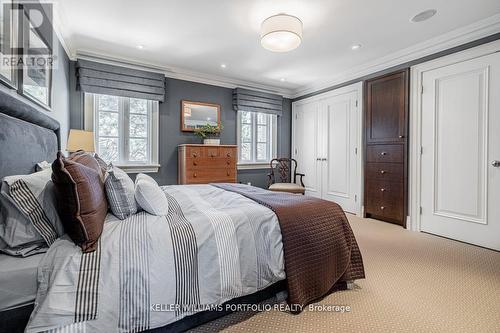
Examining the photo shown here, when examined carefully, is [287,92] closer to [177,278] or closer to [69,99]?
[69,99]

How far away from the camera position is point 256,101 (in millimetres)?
4875

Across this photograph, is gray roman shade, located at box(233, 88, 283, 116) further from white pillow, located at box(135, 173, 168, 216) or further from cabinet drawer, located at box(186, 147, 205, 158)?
white pillow, located at box(135, 173, 168, 216)

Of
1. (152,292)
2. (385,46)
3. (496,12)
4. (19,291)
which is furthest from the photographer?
(385,46)

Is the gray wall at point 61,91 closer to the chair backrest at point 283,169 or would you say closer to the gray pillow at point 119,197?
the gray pillow at point 119,197

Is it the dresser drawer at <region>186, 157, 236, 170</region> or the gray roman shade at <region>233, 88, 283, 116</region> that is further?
the gray roman shade at <region>233, 88, 283, 116</region>

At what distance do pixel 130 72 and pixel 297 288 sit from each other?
3.61m

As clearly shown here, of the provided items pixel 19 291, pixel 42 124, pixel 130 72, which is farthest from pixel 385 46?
pixel 19 291

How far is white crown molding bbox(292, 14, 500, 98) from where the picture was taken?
2652 mm

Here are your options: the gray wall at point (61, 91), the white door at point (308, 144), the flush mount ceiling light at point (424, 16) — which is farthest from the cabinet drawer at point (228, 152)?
the flush mount ceiling light at point (424, 16)

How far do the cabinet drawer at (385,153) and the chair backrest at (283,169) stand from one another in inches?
57.6

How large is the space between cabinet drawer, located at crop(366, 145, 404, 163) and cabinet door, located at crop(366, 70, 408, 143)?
0.09 meters

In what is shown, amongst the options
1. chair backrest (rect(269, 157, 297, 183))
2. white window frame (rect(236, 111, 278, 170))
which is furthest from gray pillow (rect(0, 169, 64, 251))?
chair backrest (rect(269, 157, 297, 183))

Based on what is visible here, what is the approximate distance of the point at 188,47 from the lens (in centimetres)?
328

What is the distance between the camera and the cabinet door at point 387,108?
3477 millimetres
